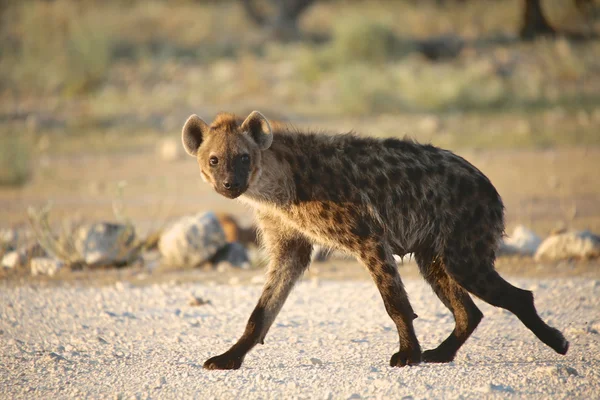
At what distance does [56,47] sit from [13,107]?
9.70ft

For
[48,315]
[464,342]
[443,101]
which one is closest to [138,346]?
[48,315]

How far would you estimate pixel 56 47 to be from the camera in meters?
18.8

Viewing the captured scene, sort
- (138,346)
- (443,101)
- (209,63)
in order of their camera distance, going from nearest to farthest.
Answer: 1. (138,346)
2. (443,101)
3. (209,63)

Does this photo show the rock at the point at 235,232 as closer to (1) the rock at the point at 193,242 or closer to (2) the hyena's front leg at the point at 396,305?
(1) the rock at the point at 193,242

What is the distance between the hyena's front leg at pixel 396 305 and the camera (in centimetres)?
471

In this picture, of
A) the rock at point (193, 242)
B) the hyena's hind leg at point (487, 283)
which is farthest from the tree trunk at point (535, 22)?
the hyena's hind leg at point (487, 283)

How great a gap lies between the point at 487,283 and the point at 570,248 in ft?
10.4

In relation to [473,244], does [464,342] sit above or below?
below

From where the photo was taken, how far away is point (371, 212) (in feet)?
16.0

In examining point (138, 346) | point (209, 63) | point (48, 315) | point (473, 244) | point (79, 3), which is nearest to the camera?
point (473, 244)

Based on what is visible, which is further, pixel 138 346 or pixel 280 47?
pixel 280 47

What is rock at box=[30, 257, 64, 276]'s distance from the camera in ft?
24.8

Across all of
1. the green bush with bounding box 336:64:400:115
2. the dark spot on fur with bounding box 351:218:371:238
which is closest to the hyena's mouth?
the dark spot on fur with bounding box 351:218:371:238

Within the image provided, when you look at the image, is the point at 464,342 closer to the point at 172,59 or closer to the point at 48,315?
the point at 48,315
